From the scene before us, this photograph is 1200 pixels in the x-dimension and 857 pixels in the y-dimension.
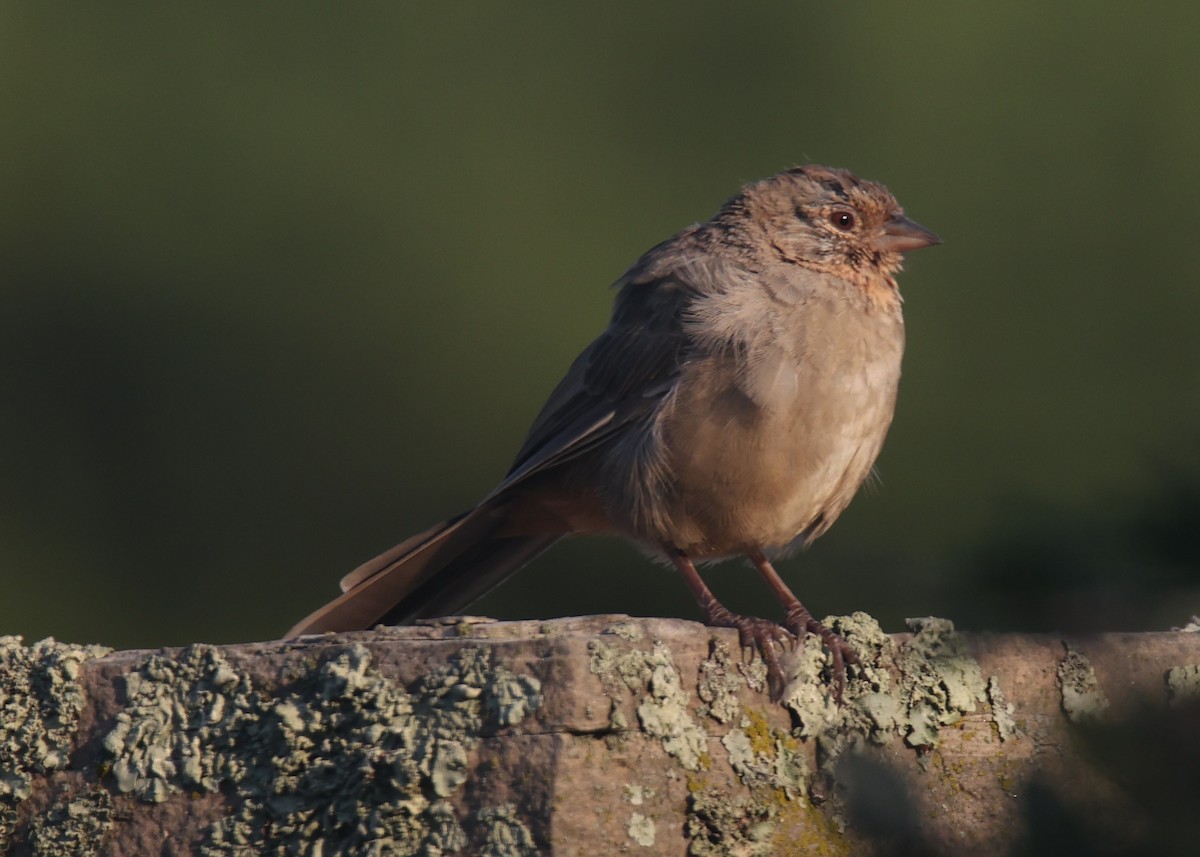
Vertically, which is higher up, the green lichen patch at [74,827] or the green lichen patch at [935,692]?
the green lichen patch at [74,827]

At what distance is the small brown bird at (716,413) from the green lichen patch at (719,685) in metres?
1.31

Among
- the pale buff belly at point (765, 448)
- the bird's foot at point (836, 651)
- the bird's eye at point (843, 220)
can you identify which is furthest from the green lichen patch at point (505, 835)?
the bird's eye at point (843, 220)

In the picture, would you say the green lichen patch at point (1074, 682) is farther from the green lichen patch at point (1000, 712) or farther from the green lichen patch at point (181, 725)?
the green lichen patch at point (181, 725)

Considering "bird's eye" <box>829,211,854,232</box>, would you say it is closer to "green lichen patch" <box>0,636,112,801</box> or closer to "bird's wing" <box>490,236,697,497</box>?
"bird's wing" <box>490,236,697,497</box>

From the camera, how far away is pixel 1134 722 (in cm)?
140

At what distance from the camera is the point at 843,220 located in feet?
15.3

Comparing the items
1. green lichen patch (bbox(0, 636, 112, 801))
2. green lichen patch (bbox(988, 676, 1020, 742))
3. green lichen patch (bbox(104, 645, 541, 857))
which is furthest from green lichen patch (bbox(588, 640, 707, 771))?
green lichen patch (bbox(0, 636, 112, 801))

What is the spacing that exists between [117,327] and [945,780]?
16.5 ft

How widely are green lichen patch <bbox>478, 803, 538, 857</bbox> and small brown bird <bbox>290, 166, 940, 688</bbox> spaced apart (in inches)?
59.6

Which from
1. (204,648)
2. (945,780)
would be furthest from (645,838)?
(204,648)

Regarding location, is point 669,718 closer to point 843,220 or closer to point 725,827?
point 725,827

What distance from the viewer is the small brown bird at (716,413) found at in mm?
3994

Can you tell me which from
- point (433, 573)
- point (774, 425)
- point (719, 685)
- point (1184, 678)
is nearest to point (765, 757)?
point (719, 685)

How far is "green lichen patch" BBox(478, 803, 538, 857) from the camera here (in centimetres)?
208
